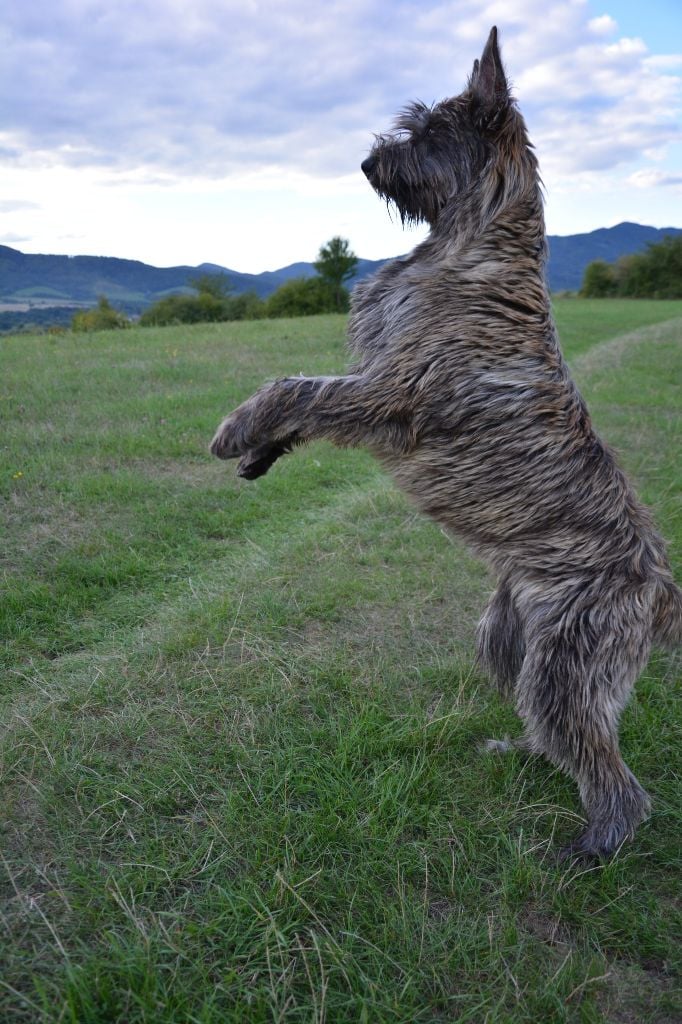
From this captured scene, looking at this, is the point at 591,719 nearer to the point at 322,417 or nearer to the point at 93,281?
the point at 322,417

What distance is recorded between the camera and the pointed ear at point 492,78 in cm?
309

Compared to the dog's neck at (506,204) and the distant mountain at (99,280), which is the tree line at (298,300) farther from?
the dog's neck at (506,204)

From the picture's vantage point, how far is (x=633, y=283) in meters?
62.6

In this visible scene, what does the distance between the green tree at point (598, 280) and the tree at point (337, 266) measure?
25.4 m

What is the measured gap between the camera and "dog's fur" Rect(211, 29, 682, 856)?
9.27 feet

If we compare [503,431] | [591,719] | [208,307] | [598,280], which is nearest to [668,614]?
[591,719]

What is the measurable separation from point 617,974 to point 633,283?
67.7m

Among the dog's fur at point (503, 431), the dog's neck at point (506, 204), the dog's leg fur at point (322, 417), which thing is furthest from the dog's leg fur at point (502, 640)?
the dog's neck at point (506, 204)

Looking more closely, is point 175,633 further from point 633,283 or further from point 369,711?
point 633,283

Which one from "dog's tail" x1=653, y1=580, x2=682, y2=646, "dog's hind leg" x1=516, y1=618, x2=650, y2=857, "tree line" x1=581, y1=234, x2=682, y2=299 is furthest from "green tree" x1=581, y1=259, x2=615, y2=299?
"dog's hind leg" x1=516, y1=618, x2=650, y2=857

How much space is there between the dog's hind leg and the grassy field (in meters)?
0.14

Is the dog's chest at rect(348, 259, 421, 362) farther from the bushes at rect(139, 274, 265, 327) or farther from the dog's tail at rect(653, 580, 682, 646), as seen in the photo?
the bushes at rect(139, 274, 265, 327)

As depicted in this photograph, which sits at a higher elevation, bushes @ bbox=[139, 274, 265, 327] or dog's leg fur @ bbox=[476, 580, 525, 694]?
bushes @ bbox=[139, 274, 265, 327]

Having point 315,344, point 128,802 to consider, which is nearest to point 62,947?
point 128,802
